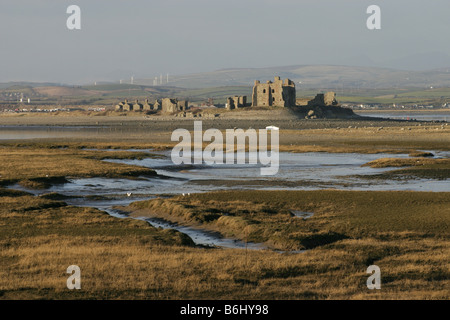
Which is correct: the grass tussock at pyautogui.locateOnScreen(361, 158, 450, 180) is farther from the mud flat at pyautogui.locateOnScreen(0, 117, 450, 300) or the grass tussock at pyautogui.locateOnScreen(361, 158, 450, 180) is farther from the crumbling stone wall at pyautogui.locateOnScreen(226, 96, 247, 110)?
the crumbling stone wall at pyautogui.locateOnScreen(226, 96, 247, 110)

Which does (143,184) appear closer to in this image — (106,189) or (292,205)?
(106,189)

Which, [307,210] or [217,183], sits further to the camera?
[217,183]

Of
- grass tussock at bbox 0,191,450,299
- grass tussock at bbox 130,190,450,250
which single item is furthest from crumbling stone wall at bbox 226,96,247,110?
grass tussock at bbox 0,191,450,299

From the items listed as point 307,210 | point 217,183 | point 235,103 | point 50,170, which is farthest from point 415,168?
point 235,103

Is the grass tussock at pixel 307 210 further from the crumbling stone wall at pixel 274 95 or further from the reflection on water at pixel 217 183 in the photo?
the crumbling stone wall at pixel 274 95

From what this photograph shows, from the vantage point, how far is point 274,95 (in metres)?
175

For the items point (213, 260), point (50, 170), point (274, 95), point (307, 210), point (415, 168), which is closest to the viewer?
point (213, 260)

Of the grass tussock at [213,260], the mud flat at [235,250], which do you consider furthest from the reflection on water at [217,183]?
the grass tussock at [213,260]

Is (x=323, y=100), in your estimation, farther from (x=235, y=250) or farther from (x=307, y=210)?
(x=235, y=250)

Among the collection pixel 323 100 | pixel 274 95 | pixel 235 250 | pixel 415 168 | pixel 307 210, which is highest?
pixel 274 95

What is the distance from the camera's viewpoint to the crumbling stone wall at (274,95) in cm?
17250

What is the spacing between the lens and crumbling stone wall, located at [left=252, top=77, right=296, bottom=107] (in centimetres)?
17250
